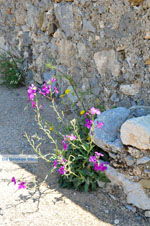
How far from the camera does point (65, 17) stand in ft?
11.6

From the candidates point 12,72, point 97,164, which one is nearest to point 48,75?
point 12,72

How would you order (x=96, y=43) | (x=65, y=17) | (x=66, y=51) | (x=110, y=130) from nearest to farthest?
(x=110, y=130), (x=96, y=43), (x=65, y=17), (x=66, y=51)

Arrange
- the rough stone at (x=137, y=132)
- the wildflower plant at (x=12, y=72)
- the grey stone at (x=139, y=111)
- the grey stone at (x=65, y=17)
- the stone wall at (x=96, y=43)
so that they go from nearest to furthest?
1. the rough stone at (x=137, y=132)
2. the grey stone at (x=139, y=111)
3. the stone wall at (x=96, y=43)
4. the grey stone at (x=65, y=17)
5. the wildflower plant at (x=12, y=72)

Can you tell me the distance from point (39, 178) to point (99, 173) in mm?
518

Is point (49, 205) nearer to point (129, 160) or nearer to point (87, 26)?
point (129, 160)

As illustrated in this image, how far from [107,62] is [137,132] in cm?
98

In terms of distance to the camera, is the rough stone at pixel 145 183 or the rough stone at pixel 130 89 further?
the rough stone at pixel 130 89

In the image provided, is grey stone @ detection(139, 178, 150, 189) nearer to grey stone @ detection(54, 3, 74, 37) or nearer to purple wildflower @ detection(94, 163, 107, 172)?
purple wildflower @ detection(94, 163, 107, 172)

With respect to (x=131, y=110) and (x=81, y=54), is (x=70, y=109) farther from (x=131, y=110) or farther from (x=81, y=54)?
(x=131, y=110)

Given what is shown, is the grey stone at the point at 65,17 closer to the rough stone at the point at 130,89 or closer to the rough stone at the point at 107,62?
the rough stone at the point at 107,62

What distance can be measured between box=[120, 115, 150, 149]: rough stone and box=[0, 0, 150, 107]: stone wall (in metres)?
0.46

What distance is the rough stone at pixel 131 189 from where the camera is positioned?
2.31m

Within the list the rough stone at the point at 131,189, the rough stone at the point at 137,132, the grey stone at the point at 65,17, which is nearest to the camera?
the rough stone at the point at 137,132

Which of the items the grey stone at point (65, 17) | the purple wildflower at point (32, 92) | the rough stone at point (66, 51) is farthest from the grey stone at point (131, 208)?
the grey stone at point (65, 17)
